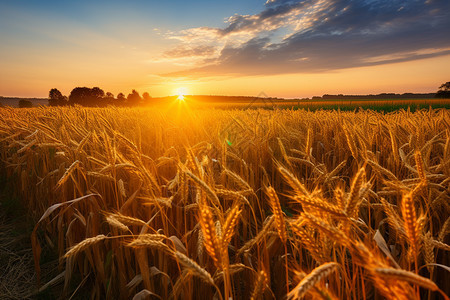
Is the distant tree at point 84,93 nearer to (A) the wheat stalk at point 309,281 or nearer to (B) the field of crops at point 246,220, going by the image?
(B) the field of crops at point 246,220

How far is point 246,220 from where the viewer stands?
1.67 m

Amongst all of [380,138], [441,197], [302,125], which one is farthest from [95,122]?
[441,197]

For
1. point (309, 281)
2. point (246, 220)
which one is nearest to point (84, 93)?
point (246, 220)

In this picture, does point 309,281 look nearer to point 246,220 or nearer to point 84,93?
point 246,220

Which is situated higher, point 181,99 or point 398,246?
point 181,99

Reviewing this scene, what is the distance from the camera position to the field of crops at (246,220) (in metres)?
0.67

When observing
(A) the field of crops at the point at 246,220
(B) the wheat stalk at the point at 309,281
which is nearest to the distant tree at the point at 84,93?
(A) the field of crops at the point at 246,220

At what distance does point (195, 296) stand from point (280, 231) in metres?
0.77

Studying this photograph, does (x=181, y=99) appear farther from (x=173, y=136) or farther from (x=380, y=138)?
(x=380, y=138)

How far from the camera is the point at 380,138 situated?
2734mm

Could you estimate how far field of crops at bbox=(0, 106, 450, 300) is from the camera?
0.67 meters

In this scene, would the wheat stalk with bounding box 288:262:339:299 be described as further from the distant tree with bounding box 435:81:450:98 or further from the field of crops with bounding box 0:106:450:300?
the distant tree with bounding box 435:81:450:98

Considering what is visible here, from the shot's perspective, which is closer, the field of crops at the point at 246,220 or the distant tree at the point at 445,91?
the field of crops at the point at 246,220

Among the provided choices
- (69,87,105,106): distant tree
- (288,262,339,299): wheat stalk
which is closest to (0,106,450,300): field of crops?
(288,262,339,299): wheat stalk
